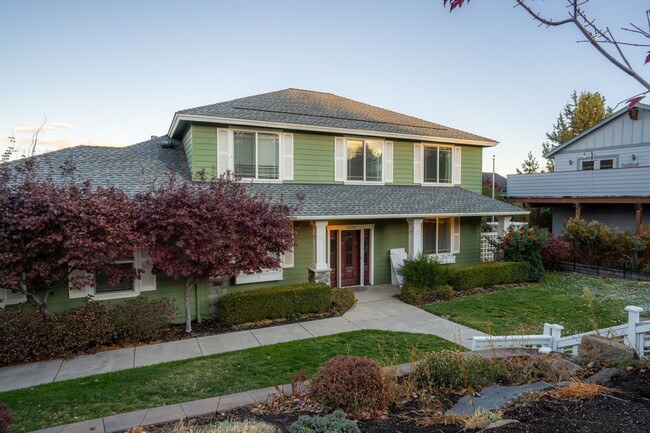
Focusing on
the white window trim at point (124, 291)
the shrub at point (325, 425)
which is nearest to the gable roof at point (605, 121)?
the shrub at point (325, 425)

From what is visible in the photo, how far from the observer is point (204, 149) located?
1151 centimetres

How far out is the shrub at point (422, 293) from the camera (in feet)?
36.9

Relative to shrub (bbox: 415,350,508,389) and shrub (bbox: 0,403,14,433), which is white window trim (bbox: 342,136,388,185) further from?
shrub (bbox: 0,403,14,433)

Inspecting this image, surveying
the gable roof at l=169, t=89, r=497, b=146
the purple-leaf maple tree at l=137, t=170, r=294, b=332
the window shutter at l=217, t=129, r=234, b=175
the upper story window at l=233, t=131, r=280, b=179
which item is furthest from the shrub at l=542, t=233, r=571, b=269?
the window shutter at l=217, t=129, r=234, b=175

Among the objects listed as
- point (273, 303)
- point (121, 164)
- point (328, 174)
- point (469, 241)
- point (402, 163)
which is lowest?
point (273, 303)

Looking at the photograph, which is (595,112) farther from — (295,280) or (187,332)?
(187,332)

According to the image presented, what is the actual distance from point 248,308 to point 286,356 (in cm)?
258

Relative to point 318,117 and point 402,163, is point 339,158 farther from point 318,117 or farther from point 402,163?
point 402,163

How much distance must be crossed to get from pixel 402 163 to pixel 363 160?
5.61 ft

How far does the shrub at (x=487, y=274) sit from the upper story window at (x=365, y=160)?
14.8ft

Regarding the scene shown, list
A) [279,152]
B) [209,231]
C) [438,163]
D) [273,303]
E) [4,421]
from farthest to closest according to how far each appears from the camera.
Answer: [438,163], [279,152], [273,303], [209,231], [4,421]

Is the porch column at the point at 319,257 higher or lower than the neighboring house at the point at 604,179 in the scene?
lower

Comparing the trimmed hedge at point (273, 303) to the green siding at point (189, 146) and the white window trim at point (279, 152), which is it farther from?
the green siding at point (189, 146)

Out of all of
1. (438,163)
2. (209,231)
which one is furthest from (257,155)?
(438,163)
